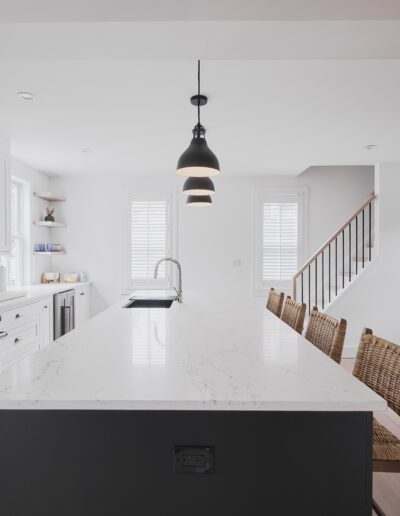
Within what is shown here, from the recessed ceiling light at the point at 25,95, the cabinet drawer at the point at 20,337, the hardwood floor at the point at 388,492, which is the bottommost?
the hardwood floor at the point at 388,492

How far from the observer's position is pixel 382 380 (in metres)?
1.54

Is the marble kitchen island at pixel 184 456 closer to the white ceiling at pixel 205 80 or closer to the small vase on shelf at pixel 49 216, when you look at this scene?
the white ceiling at pixel 205 80

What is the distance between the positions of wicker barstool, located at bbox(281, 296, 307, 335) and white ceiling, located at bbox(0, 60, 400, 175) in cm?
160

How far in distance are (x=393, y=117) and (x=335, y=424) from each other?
307 cm

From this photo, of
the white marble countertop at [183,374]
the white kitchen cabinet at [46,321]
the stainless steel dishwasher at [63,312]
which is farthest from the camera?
the stainless steel dishwasher at [63,312]

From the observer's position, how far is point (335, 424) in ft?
3.52

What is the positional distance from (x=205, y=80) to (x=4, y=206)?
2.50m

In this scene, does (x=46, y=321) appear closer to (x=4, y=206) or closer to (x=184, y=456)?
(x=4, y=206)

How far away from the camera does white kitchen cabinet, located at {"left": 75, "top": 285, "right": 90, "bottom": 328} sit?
5.03 meters

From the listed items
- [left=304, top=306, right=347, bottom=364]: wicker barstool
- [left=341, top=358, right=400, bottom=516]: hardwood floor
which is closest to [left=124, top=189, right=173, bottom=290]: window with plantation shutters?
[left=304, top=306, right=347, bottom=364]: wicker barstool

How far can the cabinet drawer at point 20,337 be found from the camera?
325cm

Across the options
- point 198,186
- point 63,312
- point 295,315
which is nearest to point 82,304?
point 63,312

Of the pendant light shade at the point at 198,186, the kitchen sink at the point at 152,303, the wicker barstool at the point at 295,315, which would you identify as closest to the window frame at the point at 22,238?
the kitchen sink at the point at 152,303

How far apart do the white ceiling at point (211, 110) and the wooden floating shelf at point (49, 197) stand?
0.52 meters
